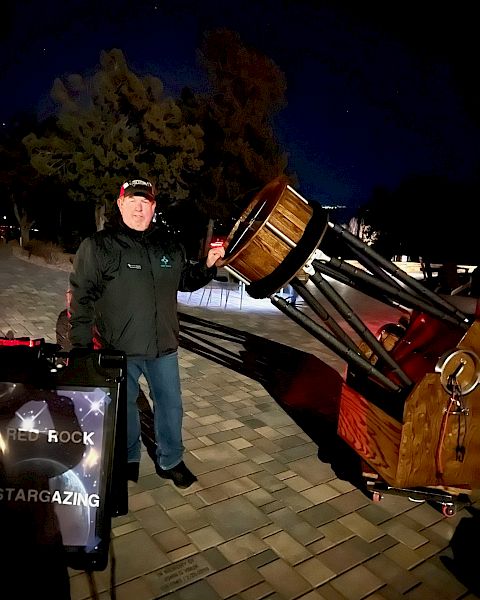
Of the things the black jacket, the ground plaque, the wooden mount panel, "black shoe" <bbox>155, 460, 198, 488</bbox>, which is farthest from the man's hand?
the ground plaque

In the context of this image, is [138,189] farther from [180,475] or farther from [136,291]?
[180,475]

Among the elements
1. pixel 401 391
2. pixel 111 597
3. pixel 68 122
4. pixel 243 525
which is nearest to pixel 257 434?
pixel 243 525

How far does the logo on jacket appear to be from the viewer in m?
3.04

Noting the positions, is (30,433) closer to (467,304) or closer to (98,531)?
(98,531)

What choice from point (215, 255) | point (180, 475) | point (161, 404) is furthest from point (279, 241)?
point (180, 475)

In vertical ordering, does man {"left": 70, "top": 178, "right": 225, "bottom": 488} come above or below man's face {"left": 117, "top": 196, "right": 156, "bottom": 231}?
below

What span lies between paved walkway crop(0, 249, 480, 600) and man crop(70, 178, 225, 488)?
2.19 ft

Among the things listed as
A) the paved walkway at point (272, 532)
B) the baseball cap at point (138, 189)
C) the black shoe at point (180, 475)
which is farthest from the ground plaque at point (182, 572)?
the baseball cap at point (138, 189)

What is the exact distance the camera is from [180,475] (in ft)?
11.1

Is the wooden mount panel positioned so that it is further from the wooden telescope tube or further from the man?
the man

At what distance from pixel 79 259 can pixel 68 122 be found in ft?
58.5

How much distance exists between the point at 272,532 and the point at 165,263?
6.03 ft

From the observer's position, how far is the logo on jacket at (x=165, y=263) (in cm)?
304

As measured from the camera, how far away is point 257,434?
172 inches
